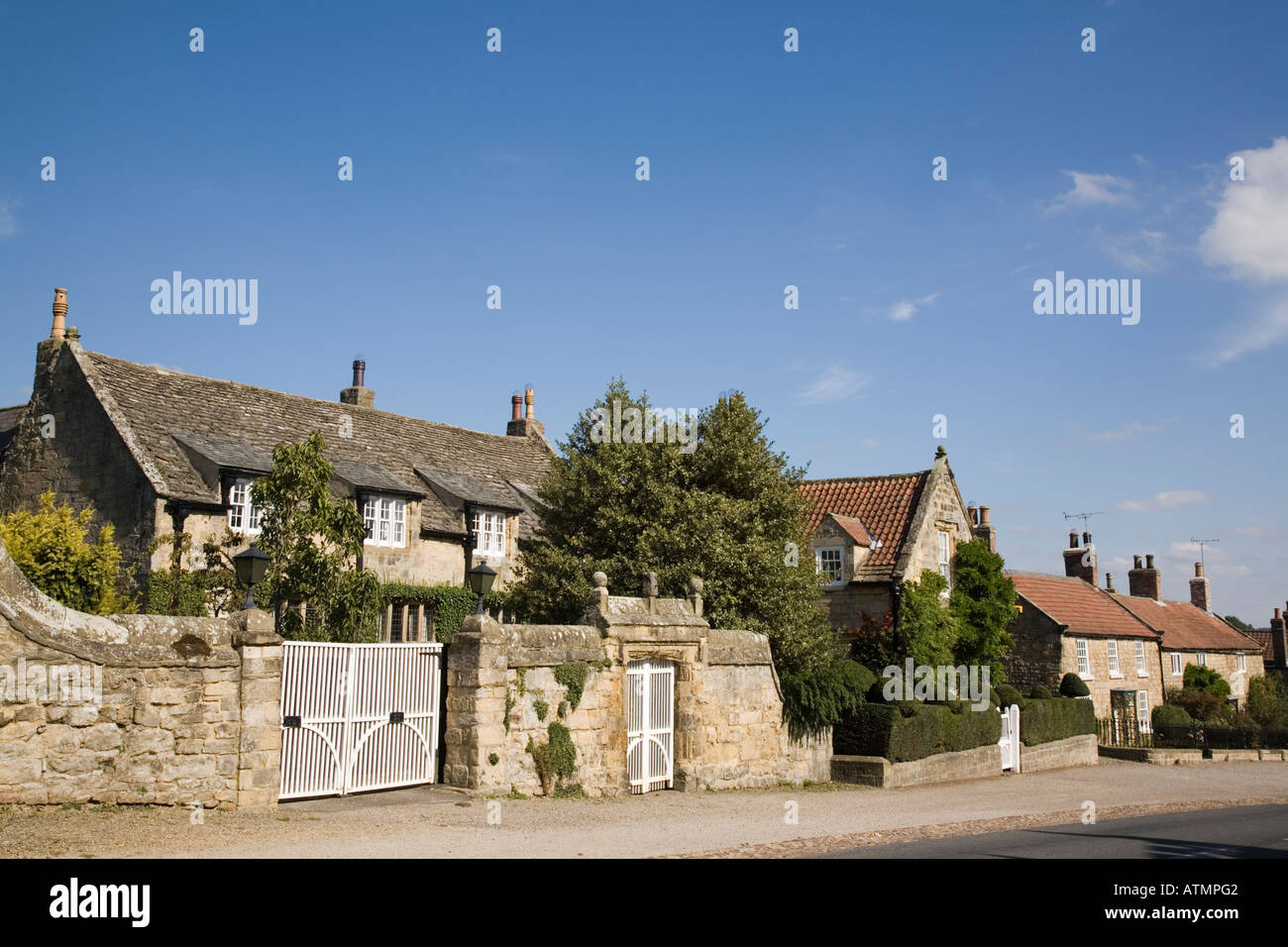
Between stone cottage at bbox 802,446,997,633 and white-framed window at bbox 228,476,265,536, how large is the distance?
13.5 m

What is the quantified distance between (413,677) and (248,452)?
43.0ft

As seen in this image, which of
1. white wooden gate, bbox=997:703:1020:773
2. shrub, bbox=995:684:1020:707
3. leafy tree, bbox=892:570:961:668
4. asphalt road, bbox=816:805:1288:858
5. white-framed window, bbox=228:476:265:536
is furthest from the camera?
shrub, bbox=995:684:1020:707

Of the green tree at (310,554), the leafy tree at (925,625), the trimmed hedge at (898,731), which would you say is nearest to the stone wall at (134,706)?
the green tree at (310,554)

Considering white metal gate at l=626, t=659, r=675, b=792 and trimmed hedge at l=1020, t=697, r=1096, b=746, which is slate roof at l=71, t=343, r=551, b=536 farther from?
trimmed hedge at l=1020, t=697, r=1096, b=746

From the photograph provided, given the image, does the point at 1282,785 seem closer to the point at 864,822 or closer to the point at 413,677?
the point at 864,822

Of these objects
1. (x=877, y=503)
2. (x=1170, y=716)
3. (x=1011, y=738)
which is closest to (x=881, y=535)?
(x=877, y=503)

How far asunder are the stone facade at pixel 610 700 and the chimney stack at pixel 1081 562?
28897mm

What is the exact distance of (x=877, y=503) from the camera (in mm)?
30875

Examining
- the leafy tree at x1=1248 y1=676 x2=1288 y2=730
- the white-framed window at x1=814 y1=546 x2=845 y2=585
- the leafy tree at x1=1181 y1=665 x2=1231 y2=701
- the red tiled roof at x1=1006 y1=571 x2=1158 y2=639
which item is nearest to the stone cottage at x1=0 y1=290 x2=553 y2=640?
the white-framed window at x1=814 y1=546 x2=845 y2=585

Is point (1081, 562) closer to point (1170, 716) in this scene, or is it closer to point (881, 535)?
point (1170, 716)

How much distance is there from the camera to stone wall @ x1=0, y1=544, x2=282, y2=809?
10.9 meters

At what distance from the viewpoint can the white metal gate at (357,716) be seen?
42.2 ft

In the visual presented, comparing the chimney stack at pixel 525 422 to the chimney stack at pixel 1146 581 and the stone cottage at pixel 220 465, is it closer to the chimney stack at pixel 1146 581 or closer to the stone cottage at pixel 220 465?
the stone cottage at pixel 220 465
